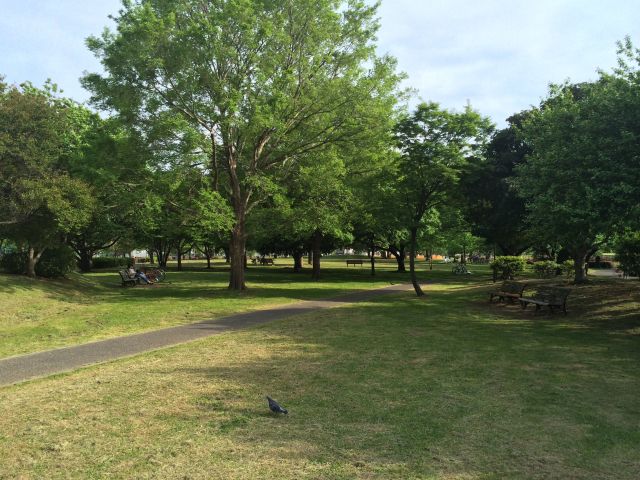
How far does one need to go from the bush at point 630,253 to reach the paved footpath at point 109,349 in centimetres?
1460

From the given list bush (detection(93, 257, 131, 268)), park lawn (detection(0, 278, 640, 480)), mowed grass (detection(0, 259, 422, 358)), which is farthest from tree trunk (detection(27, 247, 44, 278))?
bush (detection(93, 257, 131, 268))

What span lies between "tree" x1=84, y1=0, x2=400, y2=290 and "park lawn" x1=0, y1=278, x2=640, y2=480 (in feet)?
40.2

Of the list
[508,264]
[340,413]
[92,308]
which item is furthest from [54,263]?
[508,264]

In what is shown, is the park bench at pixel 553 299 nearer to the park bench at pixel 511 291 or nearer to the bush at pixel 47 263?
the park bench at pixel 511 291

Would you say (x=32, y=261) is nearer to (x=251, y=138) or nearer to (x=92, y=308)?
(x=92, y=308)

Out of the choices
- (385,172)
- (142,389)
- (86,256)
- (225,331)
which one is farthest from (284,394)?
(86,256)

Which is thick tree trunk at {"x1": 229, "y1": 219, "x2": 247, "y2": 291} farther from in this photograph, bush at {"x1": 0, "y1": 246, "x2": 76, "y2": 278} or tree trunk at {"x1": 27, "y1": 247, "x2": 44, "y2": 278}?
tree trunk at {"x1": 27, "y1": 247, "x2": 44, "y2": 278}

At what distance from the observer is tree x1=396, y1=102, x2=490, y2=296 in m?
18.8

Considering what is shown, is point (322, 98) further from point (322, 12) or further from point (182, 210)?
point (182, 210)

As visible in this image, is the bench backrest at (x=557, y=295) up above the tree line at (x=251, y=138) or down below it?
below

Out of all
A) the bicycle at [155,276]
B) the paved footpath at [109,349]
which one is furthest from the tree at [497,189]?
the bicycle at [155,276]

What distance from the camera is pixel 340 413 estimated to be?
5.22 metres

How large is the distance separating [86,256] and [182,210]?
24.6 m

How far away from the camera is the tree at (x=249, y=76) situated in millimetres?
17984
